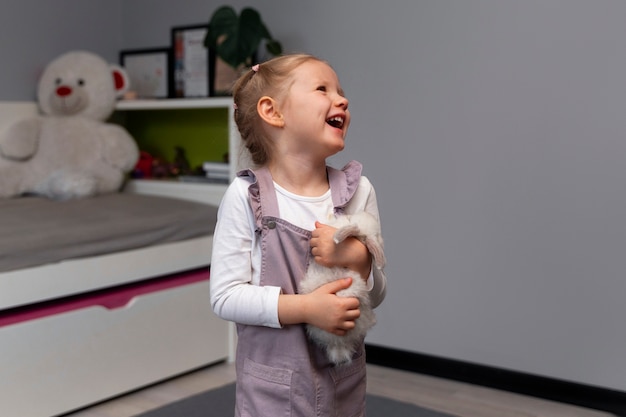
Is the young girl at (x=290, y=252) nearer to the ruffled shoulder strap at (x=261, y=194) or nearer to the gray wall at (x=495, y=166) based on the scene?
the ruffled shoulder strap at (x=261, y=194)

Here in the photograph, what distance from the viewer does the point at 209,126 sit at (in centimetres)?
300

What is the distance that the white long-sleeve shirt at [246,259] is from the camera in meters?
1.17

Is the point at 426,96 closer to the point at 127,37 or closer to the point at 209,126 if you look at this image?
the point at 209,126

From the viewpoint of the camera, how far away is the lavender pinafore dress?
3.90 feet

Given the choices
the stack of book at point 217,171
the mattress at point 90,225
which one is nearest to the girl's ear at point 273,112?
the mattress at point 90,225

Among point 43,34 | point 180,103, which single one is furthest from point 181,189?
point 43,34

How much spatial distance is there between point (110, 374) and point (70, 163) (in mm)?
866

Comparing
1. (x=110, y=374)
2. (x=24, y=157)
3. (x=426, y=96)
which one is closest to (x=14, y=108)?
(x=24, y=157)

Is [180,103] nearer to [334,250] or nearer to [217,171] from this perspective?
[217,171]

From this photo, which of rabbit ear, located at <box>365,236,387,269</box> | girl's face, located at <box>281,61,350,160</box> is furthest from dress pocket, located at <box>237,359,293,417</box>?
girl's face, located at <box>281,61,350,160</box>

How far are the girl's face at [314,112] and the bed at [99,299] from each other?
1040 mm

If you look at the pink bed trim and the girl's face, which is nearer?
the girl's face

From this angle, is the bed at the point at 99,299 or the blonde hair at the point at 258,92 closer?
the blonde hair at the point at 258,92

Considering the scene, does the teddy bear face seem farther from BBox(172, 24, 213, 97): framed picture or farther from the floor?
the floor
